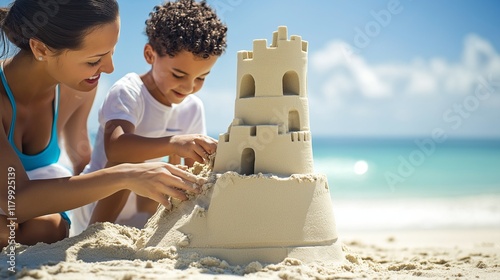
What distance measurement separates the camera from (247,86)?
3439mm

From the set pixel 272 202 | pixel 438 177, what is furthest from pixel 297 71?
pixel 438 177

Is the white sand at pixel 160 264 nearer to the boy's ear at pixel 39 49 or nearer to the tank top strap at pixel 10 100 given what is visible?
the tank top strap at pixel 10 100

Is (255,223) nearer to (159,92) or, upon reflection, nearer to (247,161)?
(247,161)

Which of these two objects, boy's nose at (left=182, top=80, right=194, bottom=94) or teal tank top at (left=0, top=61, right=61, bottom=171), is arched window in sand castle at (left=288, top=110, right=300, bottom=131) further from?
teal tank top at (left=0, top=61, right=61, bottom=171)

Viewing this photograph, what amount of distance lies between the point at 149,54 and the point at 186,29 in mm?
540

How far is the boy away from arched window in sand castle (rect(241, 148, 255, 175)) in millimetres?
664

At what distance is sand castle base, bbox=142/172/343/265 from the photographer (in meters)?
3.11

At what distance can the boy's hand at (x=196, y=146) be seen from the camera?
11.9 feet

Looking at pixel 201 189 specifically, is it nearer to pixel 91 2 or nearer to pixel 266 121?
pixel 266 121

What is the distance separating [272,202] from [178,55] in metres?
1.75

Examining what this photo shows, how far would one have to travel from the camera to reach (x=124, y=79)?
15.4 feet

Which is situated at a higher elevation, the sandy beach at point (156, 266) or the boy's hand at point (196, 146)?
the boy's hand at point (196, 146)

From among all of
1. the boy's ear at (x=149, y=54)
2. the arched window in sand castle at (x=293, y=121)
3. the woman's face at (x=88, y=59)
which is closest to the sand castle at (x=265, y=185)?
the arched window in sand castle at (x=293, y=121)

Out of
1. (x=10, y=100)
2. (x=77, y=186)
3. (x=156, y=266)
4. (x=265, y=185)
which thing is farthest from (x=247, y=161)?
(x=10, y=100)
